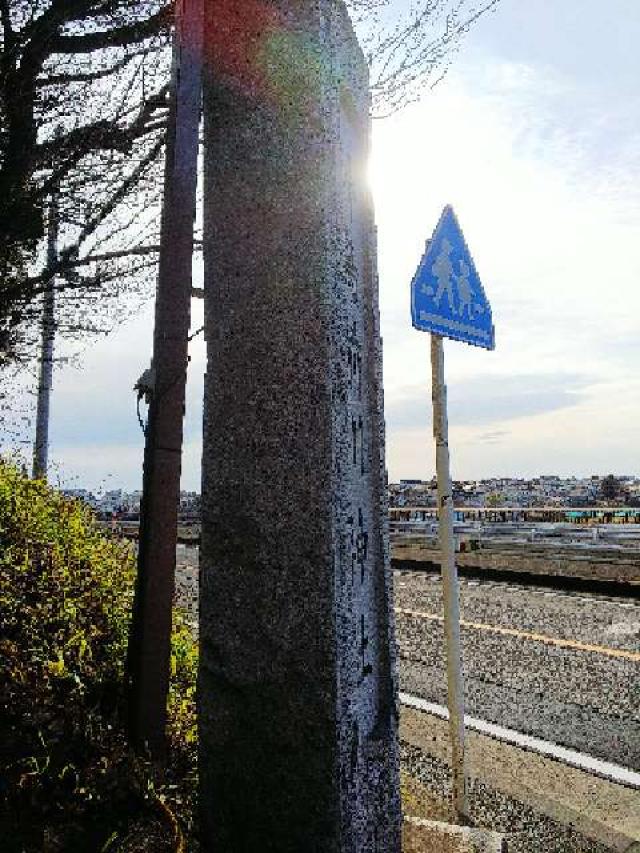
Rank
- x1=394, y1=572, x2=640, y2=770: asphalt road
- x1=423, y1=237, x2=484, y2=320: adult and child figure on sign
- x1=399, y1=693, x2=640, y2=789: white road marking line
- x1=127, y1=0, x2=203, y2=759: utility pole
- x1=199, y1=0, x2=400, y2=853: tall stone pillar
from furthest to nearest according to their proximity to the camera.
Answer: x1=394, y1=572, x2=640, y2=770: asphalt road → x1=399, y1=693, x2=640, y2=789: white road marking line → x1=423, y1=237, x2=484, y2=320: adult and child figure on sign → x1=127, y1=0, x2=203, y2=759: utility pole → x1=199, y1=0, x2=400, y2=853: tall stone pillar

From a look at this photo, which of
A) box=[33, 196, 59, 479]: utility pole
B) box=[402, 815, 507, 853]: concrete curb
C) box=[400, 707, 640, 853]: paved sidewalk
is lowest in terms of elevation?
box=[400, 707, 640, 853]: paved sidewalk

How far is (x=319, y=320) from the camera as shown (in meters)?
2.07

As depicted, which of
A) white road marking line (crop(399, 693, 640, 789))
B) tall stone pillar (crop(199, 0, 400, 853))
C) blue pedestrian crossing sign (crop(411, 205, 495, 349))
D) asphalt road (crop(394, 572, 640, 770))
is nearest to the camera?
tall stone pillar (crop(199, 0, 400, 853))

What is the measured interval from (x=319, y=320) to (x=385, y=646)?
1085 mm

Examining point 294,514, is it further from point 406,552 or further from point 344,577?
point 406,552

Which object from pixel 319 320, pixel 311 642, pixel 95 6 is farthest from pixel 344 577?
pixel 95 6

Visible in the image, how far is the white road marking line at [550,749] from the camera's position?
4203 millimetres

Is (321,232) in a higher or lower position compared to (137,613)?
higher

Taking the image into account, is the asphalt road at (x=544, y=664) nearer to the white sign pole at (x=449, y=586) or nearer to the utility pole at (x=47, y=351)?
the white sign pole at (x=449, y=586)

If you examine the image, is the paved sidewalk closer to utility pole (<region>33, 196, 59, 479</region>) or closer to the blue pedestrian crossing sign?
the blue pedestrian crossing sign

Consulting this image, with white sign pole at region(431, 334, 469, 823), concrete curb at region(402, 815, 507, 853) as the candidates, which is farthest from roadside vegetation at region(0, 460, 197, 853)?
white sign pole at region(431, 334, 469, 823)

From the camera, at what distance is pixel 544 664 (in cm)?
679

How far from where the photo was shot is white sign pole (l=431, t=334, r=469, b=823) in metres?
3.52

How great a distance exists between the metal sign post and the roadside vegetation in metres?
1.37
